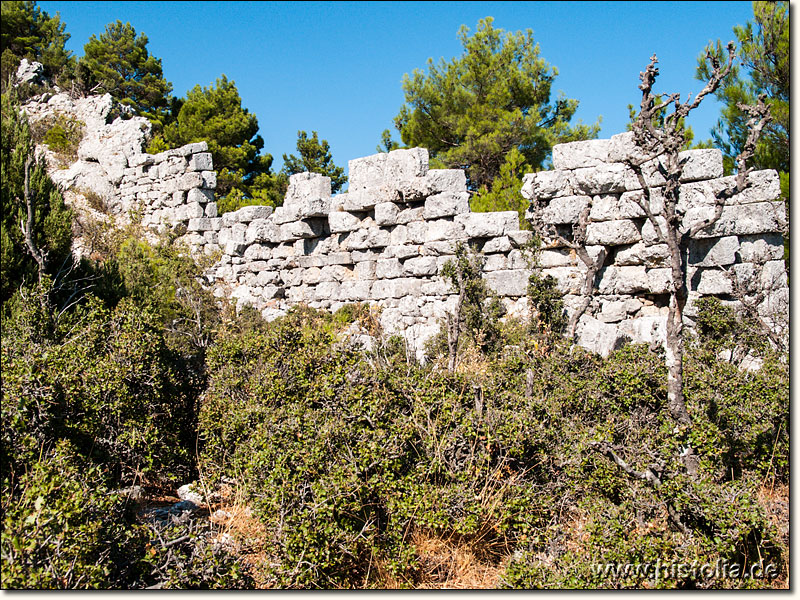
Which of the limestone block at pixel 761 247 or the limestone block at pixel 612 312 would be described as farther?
the limestone block at pixel 612 312

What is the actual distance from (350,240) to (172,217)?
4.63 m

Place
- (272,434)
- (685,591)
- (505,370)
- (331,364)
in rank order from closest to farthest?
(685,591) → (272,434) → (331,364) → (505,370)

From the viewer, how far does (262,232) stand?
10.5 metres

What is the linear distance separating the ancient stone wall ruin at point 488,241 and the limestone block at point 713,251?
0.01m

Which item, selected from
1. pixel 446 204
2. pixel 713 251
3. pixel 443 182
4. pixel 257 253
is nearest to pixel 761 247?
pixel 713 251

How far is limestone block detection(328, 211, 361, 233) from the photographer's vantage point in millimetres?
9414

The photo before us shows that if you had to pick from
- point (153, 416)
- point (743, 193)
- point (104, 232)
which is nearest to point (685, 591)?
point (153, 416)

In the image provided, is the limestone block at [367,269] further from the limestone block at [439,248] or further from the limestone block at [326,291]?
the limestone block at [439,248]

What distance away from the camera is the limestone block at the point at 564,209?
7566 millimetres

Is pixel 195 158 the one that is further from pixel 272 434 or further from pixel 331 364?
pixel 272 434

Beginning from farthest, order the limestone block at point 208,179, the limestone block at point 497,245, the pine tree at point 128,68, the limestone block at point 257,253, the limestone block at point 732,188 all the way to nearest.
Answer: the pine tree at point 128,68
the limestone block at point 208,179
the limestone block at point 257,253
the limestone block at point 497,245
the limestone block at point 732,188

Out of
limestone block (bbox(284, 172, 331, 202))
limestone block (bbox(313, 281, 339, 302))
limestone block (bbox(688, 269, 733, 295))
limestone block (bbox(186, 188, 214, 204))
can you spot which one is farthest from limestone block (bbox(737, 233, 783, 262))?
limestone block (bbox(186, 188, 214, 204))

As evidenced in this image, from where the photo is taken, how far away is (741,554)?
13.3 feet

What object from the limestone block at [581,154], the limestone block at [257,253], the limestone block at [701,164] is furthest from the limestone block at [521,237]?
the limestone block at [257,253]
